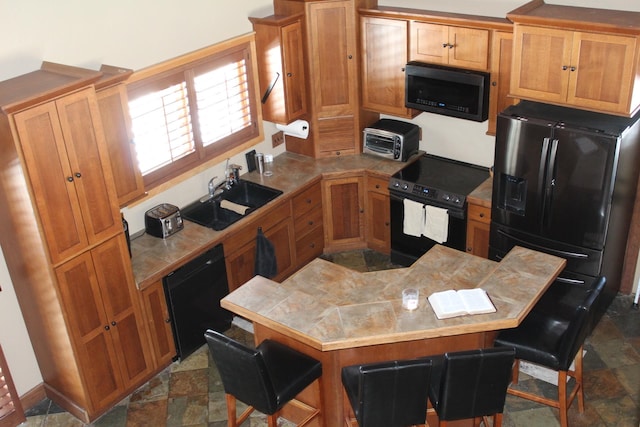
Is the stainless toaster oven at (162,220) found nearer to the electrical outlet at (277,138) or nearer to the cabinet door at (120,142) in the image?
the cabinet door at (120,142)

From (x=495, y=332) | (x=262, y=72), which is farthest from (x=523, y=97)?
(x=262, y=72)

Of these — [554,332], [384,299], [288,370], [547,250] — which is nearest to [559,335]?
[554,332]

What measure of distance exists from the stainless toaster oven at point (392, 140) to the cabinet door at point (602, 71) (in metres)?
1.87

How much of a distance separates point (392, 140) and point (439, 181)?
0.67 meters

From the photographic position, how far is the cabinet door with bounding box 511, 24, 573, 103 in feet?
17.4

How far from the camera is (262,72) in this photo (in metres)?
6.62

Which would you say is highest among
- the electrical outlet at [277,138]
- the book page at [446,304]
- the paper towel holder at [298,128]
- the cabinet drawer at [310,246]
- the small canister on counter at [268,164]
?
the paper towel holder at [298,128]

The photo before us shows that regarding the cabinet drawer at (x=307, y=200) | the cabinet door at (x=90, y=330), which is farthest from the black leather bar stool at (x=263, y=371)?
the cabinet drawer at (x=307, y=200)

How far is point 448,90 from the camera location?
20.5 feet

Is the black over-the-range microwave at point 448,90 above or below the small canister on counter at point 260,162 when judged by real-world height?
above

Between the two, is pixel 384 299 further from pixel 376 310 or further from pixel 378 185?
pixel 378 185

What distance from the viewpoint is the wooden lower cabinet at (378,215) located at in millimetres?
6906

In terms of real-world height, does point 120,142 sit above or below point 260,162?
above

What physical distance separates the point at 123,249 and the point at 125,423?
4.28 feet
